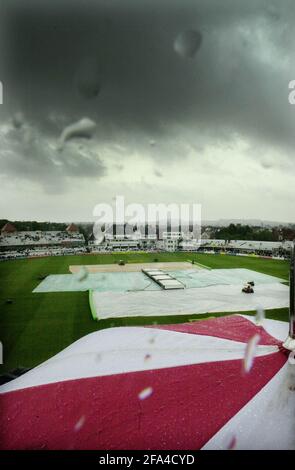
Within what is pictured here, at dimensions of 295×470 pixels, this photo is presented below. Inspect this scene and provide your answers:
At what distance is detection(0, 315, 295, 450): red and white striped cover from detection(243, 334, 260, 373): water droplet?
4cm

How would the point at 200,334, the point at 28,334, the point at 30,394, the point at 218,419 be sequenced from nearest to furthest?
the point at 218,419, the point at 30,394, the point at 200,334, the point at 28,334

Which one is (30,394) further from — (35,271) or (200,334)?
(35,271)

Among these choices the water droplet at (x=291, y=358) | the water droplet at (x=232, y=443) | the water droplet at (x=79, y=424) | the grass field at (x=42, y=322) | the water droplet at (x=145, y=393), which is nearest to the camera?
the water droplet at (x=232, y=443)

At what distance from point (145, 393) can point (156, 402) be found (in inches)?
5.3

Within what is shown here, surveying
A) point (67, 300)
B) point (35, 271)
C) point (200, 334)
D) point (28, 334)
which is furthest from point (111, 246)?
point (200, 334)

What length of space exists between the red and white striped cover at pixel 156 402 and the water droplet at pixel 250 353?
1.7 inches

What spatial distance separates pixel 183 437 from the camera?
2312 millimetres

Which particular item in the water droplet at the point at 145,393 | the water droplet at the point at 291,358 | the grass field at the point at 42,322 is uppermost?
the water droplet at the point at 291,358

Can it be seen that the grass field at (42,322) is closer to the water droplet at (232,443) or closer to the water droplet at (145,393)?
the water droplet at (145,393)

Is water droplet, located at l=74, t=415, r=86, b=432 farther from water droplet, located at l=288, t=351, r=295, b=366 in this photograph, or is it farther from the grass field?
the grass field

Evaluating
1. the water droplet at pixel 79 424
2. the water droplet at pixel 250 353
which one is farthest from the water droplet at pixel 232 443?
the water droplet at pixel 79 424

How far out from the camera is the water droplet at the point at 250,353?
2.86m

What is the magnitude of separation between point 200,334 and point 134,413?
1554 mm
